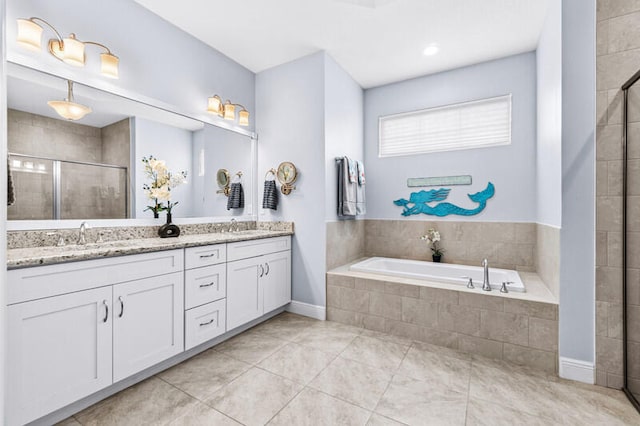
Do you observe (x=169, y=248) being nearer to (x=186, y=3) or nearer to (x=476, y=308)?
(x=186, y=3)

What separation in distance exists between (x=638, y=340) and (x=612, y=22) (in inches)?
78.3

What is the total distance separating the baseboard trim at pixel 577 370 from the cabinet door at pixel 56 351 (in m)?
2.88

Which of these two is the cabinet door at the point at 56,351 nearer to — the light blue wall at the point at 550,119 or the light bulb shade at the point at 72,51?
the light bulb shade at the point at 72,51

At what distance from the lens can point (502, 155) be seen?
10.1 feet

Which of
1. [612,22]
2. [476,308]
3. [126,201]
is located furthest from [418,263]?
[126,201]

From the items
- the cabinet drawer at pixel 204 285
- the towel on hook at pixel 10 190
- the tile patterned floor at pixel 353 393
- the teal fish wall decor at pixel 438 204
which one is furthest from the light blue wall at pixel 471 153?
the towel on hook at pixel 10 190

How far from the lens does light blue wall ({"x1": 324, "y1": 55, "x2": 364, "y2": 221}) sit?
9.83ft

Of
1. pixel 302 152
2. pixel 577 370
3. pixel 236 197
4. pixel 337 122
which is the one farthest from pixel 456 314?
pixel 236 197

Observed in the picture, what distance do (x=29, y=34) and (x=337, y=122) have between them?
2.44m

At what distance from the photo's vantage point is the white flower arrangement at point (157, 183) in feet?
7.50

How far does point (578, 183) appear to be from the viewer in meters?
1.88

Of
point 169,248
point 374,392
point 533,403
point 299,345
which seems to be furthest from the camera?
point 299,345

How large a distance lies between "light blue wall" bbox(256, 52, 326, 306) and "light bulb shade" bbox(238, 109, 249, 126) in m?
0.24

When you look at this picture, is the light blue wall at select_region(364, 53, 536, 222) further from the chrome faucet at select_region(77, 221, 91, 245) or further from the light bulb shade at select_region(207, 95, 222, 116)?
the chrome faucet at select_region(77, 221, 91, 245)
